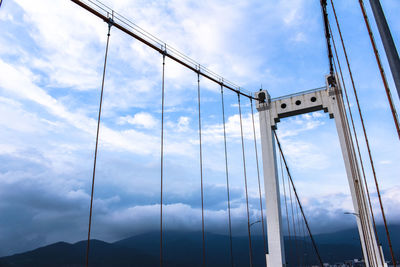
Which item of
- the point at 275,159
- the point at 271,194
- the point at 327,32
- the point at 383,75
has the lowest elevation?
the point at 383,75

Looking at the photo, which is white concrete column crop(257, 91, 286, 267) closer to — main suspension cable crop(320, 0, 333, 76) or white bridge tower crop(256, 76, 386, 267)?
white bridge tower crop(256, 76, 386, 267)

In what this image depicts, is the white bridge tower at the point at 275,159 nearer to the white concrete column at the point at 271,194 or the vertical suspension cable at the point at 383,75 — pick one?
the white concrete column at the point at 271,194

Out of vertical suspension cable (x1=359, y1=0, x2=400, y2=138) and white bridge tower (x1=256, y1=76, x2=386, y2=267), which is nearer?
vertical suspension cable (x1=359, y1=0, x2=400, y2=138)

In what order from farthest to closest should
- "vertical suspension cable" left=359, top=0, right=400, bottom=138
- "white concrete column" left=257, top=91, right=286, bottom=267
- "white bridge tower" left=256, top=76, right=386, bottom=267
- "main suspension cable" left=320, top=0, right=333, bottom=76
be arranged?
"white concrete column" left=257, top=91, right=286, bottom=267, "white bridge tower" left=256, top=76, right=386, bottom=267, "main suspension cable" left=320, top=0, right=333, bottom=76, "vertical suspension cable" left=359, top=0, right=400, bottom=138

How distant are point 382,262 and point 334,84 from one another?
8.73 m

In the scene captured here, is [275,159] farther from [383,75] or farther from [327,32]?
[383,75]

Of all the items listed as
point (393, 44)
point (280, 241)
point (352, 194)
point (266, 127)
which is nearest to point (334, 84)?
point (266, 127)

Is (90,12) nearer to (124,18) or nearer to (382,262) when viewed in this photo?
(124,18)

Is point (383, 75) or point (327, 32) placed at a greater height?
point (327, 32)

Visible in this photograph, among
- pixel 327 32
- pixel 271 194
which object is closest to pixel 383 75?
pixel 327 32

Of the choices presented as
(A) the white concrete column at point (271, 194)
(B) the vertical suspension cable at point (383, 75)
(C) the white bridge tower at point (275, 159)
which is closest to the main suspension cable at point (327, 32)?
(C) the white bridge tower at point (275, 159)

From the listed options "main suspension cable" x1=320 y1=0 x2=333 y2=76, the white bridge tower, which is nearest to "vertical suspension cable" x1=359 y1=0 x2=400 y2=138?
"main suspension cable" x1=320 y1=0 x2=333 y2=76

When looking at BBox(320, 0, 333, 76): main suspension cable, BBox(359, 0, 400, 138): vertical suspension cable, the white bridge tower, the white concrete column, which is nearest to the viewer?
BBox(359, 0, 400, 138): vertical suspension cable

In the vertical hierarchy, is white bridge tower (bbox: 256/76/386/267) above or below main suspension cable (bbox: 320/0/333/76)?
below
